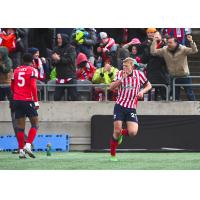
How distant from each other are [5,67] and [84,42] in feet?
8.79

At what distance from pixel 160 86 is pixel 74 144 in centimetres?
261

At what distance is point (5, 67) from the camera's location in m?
22.0

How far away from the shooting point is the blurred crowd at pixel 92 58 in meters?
22.1

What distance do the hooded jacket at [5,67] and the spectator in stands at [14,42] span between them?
614 millimetres

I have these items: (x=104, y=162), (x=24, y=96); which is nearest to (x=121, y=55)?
(x=24, y=96)

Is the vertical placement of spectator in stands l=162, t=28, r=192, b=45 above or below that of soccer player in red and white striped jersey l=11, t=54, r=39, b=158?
above

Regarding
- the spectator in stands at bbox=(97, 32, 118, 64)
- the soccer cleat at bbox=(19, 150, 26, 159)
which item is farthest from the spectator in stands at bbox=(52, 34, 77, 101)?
the soccer cleat at bbox=(19, 150, 26, 159)

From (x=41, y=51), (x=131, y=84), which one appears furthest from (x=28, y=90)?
(x=41, y=51)

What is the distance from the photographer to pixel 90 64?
910 inches

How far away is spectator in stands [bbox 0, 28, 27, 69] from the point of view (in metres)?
22.7

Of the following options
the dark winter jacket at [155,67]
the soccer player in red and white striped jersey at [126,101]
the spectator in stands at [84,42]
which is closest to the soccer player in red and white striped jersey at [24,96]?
the soccer player in red and white striped jersey at [126,101]

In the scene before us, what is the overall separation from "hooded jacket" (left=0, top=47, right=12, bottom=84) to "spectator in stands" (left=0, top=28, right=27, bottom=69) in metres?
0.61

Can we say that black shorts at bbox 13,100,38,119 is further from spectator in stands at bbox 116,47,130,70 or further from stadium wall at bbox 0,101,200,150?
spectator in stands at bbox 116,47,130,70

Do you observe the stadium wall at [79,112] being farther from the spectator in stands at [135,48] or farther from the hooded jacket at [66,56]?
the spectator in stands at [135,48]
